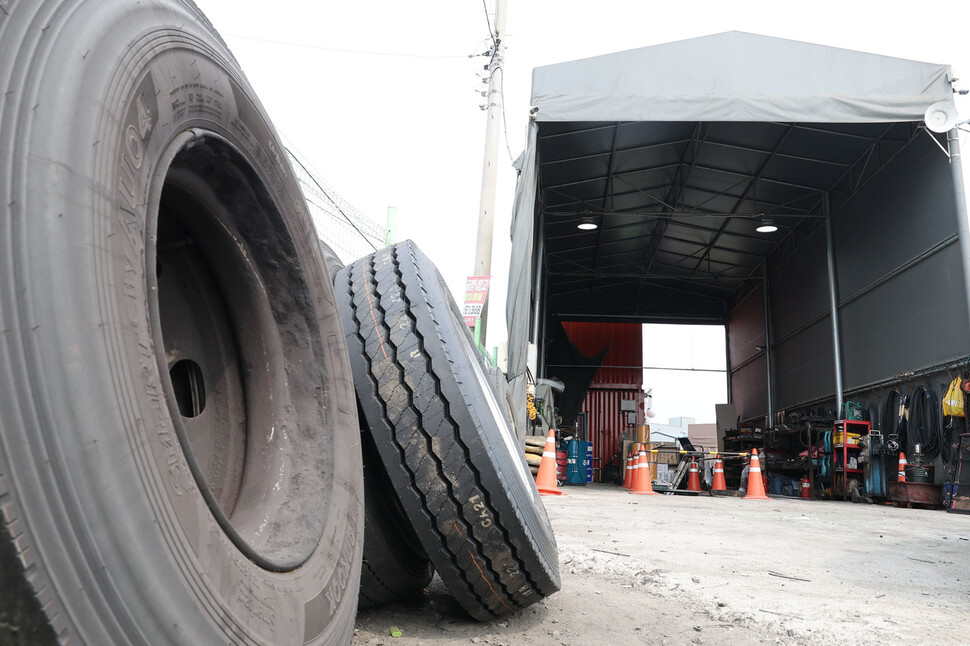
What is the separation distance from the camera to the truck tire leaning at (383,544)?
7.13ft

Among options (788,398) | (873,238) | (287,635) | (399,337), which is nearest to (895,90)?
(873,238)

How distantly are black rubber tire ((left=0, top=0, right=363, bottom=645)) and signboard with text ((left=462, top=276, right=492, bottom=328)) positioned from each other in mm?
7882

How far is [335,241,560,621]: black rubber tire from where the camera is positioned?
1976 mm

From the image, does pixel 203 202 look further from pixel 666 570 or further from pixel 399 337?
pixel 666 570

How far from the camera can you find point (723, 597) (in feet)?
8.96

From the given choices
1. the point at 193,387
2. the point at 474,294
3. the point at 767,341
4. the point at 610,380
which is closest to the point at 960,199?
the point at 474,294

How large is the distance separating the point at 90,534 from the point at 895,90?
13802mm

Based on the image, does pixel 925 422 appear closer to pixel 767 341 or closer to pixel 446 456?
pixel 767 341

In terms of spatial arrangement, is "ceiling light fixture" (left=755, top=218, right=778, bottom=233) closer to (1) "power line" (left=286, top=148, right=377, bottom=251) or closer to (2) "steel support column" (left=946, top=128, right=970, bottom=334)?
(2) "steel support column" (left=946, top=128, right=970, bottom=334)

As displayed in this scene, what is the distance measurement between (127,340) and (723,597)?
8.30 feet

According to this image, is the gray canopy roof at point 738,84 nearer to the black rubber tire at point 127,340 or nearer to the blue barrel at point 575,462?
the blue barrel at point 575,462

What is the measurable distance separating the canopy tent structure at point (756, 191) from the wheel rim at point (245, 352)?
10.5 metres

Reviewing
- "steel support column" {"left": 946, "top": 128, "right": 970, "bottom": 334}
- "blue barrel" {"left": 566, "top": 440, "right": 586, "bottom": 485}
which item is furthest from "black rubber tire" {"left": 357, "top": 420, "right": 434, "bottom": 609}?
"blue barrel" {"left": 566, "top": 440, "right": 586, "bottom": 485}

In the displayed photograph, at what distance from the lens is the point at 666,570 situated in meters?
3.33
